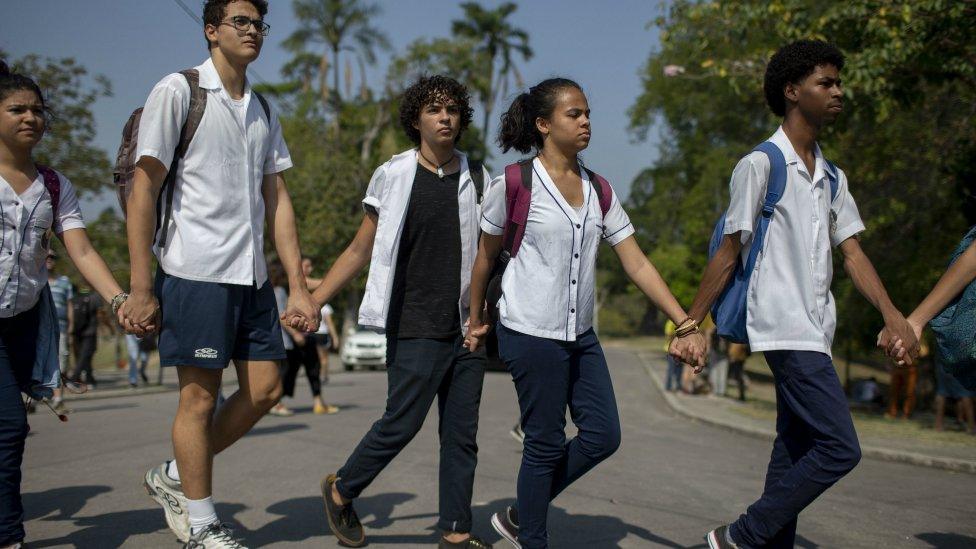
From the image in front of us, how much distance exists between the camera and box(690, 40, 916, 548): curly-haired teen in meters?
3.54

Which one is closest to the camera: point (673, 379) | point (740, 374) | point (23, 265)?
point (23, 265)

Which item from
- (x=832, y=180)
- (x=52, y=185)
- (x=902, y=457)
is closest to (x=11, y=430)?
(x=52, y=185)

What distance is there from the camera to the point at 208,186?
3.88 meters

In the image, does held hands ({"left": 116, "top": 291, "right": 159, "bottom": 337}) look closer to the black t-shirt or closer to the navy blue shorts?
the navy blue shorts

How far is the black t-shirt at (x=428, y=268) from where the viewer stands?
14.3 ft

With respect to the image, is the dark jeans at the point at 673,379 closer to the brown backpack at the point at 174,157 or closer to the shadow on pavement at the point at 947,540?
the shadow on pavement at the point at 947,540

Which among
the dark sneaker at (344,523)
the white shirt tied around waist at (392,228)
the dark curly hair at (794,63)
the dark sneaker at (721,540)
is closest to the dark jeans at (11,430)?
the dark sneaker at (344,523)

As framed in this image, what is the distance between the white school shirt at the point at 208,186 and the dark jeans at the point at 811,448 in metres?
2.20

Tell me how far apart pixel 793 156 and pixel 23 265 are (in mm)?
3316

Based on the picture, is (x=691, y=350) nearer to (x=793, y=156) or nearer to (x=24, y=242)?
(x=793, y=156)

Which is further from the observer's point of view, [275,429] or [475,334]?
[275,429]

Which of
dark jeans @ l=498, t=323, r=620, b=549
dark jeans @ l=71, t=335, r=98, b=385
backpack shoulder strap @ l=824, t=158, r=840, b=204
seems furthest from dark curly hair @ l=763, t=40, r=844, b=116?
dark jeans @ l=71, t=335, r=98, b=385

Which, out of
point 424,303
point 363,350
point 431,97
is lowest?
point 363,350

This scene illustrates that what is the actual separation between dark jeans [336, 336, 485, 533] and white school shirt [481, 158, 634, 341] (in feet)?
1.70
